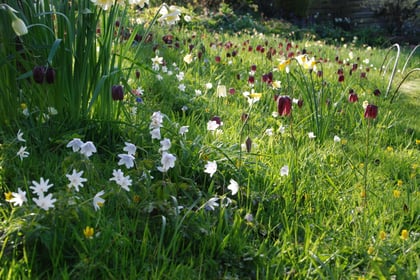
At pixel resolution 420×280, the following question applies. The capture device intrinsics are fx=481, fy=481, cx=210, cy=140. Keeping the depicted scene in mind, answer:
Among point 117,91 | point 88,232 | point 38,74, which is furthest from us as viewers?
point 117,91

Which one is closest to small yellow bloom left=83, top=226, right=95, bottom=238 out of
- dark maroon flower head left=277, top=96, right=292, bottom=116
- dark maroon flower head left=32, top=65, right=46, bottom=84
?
dark maroon flower head left=32, top=65, right=46, bottom=84

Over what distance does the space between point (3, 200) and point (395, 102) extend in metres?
3.11

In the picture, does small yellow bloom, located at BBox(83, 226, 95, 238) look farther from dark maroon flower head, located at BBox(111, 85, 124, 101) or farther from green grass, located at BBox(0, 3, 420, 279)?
dark maroon flower head, located at BBox(111, 85, 124, 101)

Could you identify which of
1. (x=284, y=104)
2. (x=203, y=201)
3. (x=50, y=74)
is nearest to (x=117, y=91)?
(x=50, y=74)

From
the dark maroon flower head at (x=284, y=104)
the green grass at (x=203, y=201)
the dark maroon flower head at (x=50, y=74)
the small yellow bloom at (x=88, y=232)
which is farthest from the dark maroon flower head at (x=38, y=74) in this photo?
the dark maroon flower head at (x=284, y=104)

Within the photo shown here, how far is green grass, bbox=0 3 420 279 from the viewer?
4.87 ft

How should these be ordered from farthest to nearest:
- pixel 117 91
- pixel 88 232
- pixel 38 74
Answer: pixel 117 91, pixel 38 74, pixel 88 232

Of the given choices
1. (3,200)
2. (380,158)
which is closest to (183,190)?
(3,200)

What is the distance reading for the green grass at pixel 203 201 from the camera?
1.48 m

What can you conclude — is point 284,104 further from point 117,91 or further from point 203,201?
point 117,91

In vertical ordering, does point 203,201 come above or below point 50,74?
below

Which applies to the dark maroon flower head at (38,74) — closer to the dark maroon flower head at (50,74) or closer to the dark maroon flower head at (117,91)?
the dark maroon flower head at (50,74)

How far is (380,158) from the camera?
2551mm

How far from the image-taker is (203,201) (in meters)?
1.85
